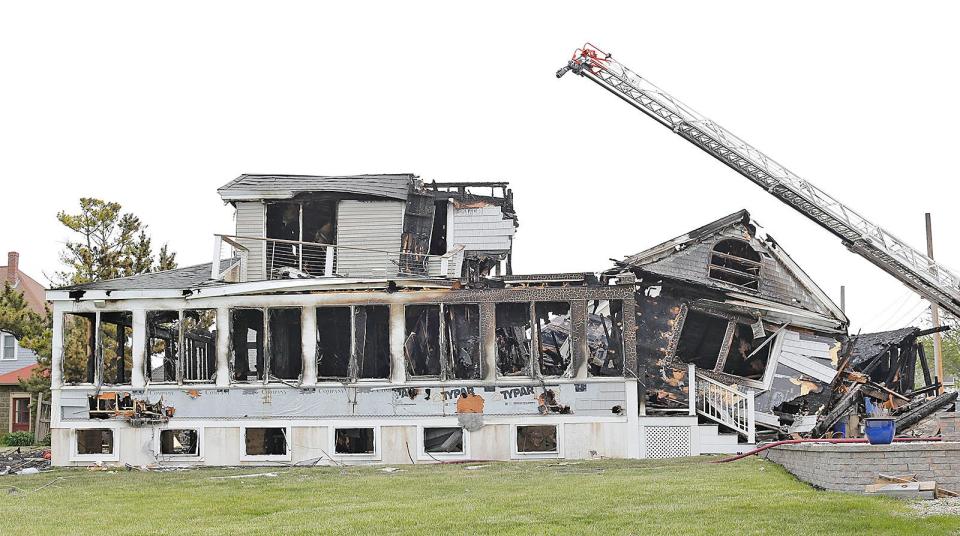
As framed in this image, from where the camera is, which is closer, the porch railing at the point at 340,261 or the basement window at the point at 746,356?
the basement window at the point at 746,356

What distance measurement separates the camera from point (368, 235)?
29.2m

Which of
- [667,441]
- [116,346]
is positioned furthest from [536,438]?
[116,346]

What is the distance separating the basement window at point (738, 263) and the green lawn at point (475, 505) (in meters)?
8.10

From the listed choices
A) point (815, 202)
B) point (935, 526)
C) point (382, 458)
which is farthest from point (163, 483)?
point (815, 202)

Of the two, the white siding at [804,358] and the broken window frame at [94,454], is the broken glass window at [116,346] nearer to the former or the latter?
the broken window frame at [94,454]

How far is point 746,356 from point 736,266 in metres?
2.31

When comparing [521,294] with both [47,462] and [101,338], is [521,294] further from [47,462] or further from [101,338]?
[47,462]

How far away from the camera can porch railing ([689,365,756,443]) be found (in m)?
25.8

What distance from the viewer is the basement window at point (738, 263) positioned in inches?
1105

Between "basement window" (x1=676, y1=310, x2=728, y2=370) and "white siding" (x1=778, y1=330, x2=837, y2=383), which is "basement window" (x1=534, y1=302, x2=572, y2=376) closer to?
"basement window" (x1=676, y1=310, x2=728, y2=370)

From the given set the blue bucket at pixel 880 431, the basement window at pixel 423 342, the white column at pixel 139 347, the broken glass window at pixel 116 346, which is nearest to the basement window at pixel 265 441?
the white column at pixel 139 347

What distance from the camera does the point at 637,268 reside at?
1040 inches

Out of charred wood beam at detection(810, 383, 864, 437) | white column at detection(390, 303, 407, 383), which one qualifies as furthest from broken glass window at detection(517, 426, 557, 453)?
charred wood beam at detection(810, 383, 864, 437)

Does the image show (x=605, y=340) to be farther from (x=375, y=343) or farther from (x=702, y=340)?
(x=375, y=343)
